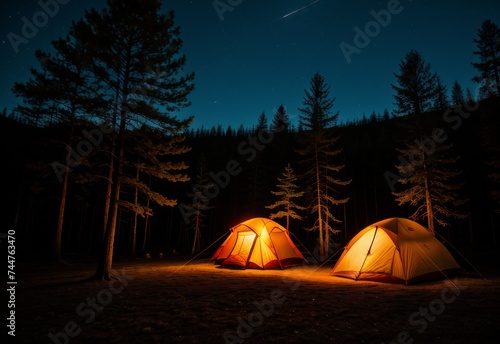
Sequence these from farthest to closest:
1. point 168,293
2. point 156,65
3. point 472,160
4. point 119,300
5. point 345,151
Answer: point 345,151 → point 472,160 → point 156,65 → point 168,293 → point 119,300

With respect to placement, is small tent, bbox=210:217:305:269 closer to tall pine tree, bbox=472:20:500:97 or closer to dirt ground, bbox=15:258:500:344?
dirt ground, bbox=15:258:500:344

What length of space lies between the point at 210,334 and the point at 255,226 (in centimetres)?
1000

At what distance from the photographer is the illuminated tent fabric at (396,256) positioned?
9.53m

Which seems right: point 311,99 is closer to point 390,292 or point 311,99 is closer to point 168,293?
point 390,292

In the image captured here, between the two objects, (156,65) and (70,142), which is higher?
(156,65)

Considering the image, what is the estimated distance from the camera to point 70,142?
1499 cm

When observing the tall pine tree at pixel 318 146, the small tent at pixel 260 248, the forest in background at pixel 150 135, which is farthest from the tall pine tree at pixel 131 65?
the tall pine tree at pixel 318 146

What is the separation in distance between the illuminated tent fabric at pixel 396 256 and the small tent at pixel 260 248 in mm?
3674

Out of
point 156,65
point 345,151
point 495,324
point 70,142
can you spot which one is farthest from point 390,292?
point 345,151

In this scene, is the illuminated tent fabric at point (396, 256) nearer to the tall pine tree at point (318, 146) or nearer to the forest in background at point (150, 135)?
the forest in background at point (150, 135)

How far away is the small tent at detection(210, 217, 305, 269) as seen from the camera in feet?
45.0

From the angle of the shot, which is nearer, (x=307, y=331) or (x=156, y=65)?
(x=307, y=331)

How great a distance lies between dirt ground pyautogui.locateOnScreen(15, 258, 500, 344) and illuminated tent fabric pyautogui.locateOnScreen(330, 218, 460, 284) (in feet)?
1.94

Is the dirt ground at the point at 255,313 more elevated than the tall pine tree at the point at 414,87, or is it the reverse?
the tall pine tree at the point at 414,87
